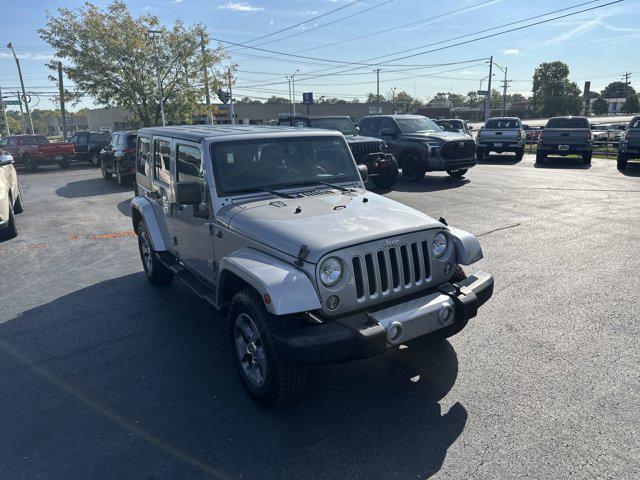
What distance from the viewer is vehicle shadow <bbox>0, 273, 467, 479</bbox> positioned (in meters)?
2.86

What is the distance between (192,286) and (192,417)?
142 centimetres

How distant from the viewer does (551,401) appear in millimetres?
3371

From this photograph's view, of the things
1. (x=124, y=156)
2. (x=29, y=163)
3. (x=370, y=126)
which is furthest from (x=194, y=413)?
(x=29, y=163)

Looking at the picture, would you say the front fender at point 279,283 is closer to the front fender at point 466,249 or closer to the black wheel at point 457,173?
the front fender at point 466,249

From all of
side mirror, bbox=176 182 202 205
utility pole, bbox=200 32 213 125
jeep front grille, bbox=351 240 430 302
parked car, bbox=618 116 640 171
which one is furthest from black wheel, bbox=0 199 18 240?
utility pole, bbox=200 32 213 125

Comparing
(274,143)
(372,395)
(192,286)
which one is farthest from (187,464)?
(274,143)

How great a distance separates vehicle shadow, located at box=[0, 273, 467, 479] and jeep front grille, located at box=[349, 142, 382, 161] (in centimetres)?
826

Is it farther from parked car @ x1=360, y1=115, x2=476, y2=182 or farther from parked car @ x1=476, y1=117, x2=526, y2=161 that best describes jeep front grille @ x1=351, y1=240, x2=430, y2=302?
parked car @ x1=476, y1=117, x2=526, y2=161

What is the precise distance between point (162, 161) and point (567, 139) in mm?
17733

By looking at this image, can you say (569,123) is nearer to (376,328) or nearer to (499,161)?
(499,161)

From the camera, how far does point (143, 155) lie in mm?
5957

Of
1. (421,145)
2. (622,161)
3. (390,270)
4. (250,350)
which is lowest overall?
(250,350)

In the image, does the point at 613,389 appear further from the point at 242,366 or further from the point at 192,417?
the point at 192,417

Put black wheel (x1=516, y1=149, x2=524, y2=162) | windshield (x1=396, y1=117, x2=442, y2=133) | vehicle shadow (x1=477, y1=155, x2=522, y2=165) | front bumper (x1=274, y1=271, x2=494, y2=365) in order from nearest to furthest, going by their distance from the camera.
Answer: front bumper (x1=274, y1=271, x2=494, y2=365)
windshield (x1=396, y1=117, x2=442, y2=133)
vehicle shadow (x1=477, y1=155, x2=522, y2=165)
black wheel (x1=516, y1=149, x2=524, y2=162)
